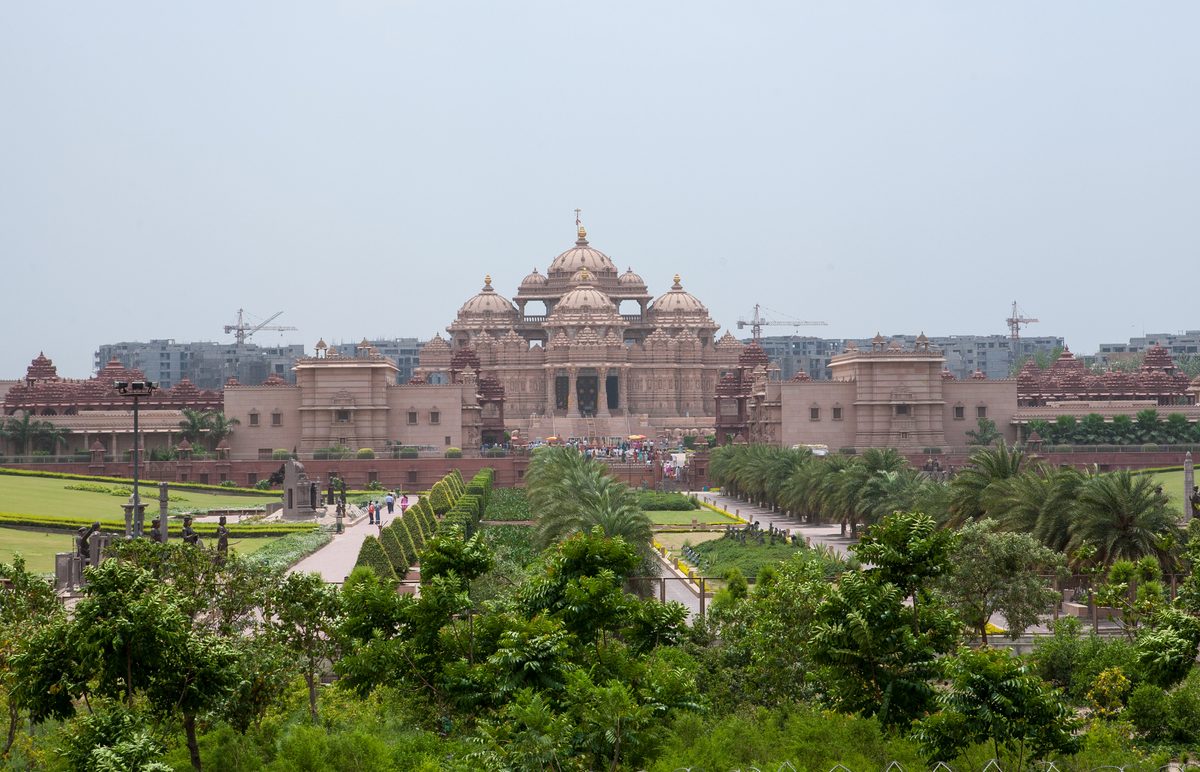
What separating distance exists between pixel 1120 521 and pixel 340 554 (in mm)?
22283

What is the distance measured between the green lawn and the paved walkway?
1084 centimetres

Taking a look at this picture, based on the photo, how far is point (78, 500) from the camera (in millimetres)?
62312

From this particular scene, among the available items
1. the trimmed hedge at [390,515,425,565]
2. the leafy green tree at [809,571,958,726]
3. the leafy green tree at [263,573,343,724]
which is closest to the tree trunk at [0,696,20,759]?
the leafy green tree at [263,573,343,724]

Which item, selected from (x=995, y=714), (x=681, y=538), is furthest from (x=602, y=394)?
(x=995, y=714)

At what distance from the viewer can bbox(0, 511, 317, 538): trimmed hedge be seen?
163ft

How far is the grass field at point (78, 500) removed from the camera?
187 feet

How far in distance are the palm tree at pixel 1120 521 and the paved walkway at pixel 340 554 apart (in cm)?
1573

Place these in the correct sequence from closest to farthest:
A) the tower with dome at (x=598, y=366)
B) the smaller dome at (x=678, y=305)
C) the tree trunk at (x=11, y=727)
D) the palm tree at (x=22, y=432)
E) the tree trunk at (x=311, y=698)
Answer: the tree trunk at (x=11, y=727) < the tree trunk at (x=311, y=698) < the palm tree at (x=22, y=432) < the tower with dome at (x=598, y=366) < the smaller dome at (x=678, y=305)

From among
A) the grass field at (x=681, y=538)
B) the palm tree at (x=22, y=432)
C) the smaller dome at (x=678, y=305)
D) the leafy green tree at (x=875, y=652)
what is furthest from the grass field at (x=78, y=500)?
the smaller dome at (x=678, y=305)

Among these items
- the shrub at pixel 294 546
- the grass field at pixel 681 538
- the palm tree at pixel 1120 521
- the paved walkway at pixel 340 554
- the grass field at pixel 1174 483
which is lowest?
the grass field at pixel 681 538

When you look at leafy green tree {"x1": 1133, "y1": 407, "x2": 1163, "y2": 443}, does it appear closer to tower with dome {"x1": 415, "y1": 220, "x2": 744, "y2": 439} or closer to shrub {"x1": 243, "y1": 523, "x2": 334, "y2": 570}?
tower with dome {"x1": 415, "y1": 220, "x2": 744, "y2": 439}

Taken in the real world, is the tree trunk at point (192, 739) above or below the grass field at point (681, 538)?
above

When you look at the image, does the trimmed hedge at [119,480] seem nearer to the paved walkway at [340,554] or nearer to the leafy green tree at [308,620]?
the paved walkway at [340,554]

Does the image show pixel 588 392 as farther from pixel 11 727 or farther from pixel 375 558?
pixel 11 727
